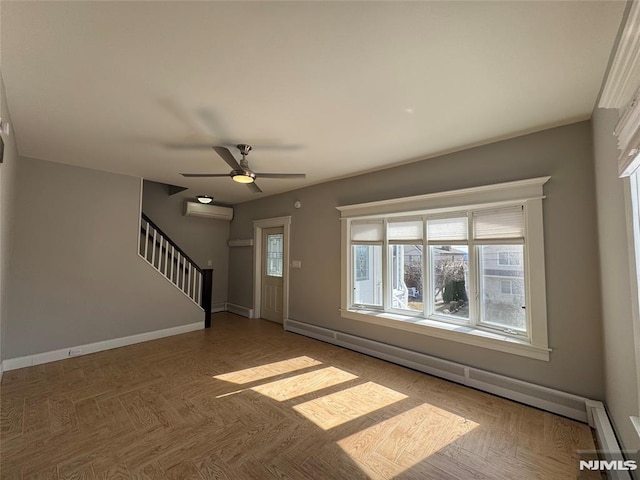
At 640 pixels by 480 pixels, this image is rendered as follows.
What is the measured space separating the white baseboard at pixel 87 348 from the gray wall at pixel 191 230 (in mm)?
1894

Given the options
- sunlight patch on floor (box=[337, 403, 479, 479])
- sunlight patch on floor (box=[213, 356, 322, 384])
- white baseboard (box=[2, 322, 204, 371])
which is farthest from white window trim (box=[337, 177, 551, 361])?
white baseboard (box=[2, 322, 204, 371])

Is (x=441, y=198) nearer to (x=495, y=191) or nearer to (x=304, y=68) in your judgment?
(x=495, y=191)

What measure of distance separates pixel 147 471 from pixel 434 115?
356 centimetres

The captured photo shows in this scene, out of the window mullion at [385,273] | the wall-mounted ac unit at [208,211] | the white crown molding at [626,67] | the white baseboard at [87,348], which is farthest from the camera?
the wall-mounted ac unit at [208,211]

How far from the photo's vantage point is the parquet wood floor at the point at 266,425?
1.91 metres

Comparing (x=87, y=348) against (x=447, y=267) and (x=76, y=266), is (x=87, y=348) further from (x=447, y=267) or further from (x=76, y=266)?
(x=447, y=267)

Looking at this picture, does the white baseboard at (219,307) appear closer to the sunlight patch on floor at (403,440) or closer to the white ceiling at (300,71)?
the white ceiling at (300,71)

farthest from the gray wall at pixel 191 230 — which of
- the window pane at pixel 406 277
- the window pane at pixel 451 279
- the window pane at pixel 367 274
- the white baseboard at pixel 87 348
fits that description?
the window pane at pixel 451 279

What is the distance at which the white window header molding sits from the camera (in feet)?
9.00

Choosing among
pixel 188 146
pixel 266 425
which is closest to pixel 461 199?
pixel 266 425

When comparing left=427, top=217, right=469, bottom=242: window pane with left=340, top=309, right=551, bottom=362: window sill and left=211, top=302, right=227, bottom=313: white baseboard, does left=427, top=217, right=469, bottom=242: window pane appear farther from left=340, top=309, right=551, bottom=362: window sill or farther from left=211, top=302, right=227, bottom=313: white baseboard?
left=211, top=302, right=227, bottom=313: white baseboard

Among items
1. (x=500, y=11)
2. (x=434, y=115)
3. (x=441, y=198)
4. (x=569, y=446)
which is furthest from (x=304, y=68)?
(x=569, y=446)

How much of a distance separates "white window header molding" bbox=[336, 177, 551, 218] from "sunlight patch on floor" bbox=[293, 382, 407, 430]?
222 centimetres

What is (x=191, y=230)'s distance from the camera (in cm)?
647
